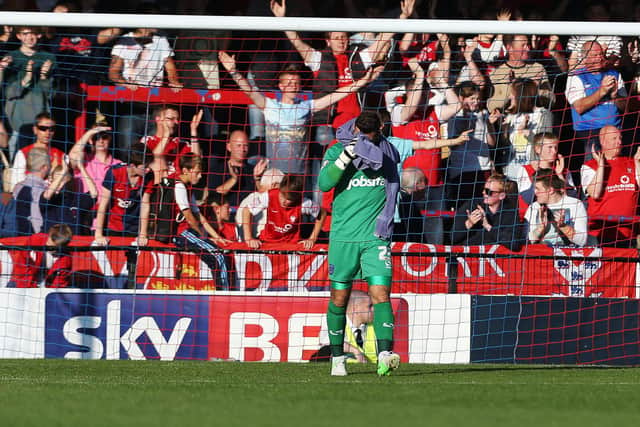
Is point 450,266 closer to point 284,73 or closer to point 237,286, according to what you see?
point 237,286

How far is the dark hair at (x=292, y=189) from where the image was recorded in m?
11.7

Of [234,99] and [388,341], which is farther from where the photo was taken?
[234,99]

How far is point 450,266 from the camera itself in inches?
420

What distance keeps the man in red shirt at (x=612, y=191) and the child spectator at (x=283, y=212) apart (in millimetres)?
3059

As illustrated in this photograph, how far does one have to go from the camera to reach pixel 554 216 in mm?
11680

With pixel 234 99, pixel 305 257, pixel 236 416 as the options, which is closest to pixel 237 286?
pixel 305 257

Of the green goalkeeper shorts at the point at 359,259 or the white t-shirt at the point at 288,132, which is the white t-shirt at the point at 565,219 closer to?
the white t-shirt at the point at 288,132

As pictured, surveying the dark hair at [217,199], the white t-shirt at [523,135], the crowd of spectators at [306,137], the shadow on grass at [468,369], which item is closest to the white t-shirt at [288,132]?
the crowd of spectators at [306,137]

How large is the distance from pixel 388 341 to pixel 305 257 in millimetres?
3331

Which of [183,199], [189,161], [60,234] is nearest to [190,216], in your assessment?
[183,199]

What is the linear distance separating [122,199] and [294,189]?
1914 millimetres

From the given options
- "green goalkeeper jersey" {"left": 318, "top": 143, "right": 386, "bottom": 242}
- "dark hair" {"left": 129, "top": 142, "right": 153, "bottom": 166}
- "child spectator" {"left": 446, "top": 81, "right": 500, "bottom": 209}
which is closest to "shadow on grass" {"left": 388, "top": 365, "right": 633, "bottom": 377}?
"green goalkeeper jersey" {"left": 318, "top": 143, "right": 386, "bottom": 242}

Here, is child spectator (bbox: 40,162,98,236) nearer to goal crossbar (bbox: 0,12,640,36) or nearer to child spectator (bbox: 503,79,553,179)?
goal crossbar (bbox: 0,12,640,36)

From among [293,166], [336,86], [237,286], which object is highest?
[336,86]
